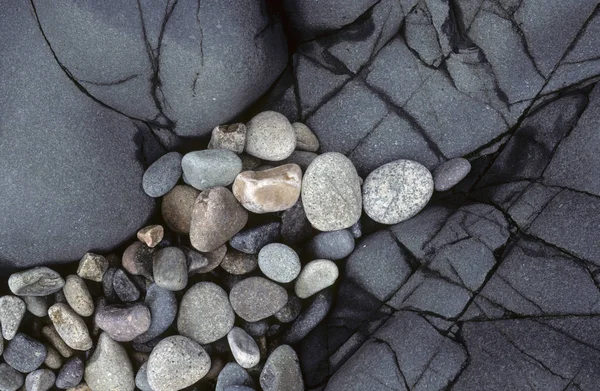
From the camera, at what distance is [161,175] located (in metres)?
2.51

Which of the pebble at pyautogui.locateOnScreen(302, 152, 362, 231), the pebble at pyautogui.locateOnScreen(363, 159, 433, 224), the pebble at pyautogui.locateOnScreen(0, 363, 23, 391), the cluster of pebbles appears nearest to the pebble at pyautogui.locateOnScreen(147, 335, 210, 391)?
the cluster of pebbles

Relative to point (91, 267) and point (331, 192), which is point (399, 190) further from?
point (91, 267)

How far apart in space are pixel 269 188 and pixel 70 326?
1.04 metres

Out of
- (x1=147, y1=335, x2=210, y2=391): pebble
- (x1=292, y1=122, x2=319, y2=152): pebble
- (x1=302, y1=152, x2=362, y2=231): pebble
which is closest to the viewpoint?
(x1=147, y1=335, x2=210, y2=391): pebble

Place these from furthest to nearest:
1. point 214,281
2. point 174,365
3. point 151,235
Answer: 1. point 214,281
2. point 151,235
3. point 174,365

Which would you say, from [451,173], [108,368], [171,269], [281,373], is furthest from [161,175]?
[451,173]

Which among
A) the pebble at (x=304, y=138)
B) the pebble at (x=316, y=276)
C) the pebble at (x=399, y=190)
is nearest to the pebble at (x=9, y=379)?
the pebble at (x=316, y=276)

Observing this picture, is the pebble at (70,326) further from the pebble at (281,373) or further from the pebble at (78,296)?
the pebble at (281,373)

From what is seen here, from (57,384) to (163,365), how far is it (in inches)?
20.3

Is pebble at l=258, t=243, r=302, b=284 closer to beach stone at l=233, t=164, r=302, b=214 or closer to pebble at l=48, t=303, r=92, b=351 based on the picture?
beach stone at l=233, t=164, r=302, b=214

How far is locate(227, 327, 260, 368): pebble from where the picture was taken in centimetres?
244

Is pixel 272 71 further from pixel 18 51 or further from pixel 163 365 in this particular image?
pixel 163 365

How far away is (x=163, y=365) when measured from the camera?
7.84ft

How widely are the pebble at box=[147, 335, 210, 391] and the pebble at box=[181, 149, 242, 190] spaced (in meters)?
0.69
